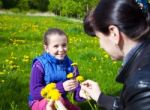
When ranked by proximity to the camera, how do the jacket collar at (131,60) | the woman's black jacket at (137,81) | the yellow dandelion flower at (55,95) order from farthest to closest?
the yellow dandelion flower at (55,95), the jacket collar at (131,60), the woman's black jacket at (137,81)

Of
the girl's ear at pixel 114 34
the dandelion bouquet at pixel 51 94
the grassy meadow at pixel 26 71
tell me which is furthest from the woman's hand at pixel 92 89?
the grassy meadow at pixel 26 71

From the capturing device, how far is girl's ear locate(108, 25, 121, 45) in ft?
7.52

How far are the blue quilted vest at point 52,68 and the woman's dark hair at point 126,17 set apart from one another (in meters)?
2.54

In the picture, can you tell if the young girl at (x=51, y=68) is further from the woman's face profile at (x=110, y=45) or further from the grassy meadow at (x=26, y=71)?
the woman's face profile at (x=110, y=45)

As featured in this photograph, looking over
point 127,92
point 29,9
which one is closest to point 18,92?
point 127,92

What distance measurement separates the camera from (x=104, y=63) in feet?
27.1

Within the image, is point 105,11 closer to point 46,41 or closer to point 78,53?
point 46,41

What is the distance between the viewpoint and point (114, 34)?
2.33 m

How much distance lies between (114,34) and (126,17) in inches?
5.7

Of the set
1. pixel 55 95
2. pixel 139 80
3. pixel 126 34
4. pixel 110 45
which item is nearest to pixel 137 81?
pixel 139 80

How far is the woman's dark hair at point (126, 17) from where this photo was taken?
223 cm

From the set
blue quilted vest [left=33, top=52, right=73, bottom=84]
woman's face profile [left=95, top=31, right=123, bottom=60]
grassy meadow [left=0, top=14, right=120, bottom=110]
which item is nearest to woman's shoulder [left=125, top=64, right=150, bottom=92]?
woman's face profile [left=95, top=31, right=123, bottom=60]

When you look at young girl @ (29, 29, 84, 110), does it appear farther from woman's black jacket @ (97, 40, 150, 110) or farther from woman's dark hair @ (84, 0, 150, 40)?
woman's black jacket @ (97, 40, 150, 110)

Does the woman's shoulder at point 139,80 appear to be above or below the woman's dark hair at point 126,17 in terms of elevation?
below
